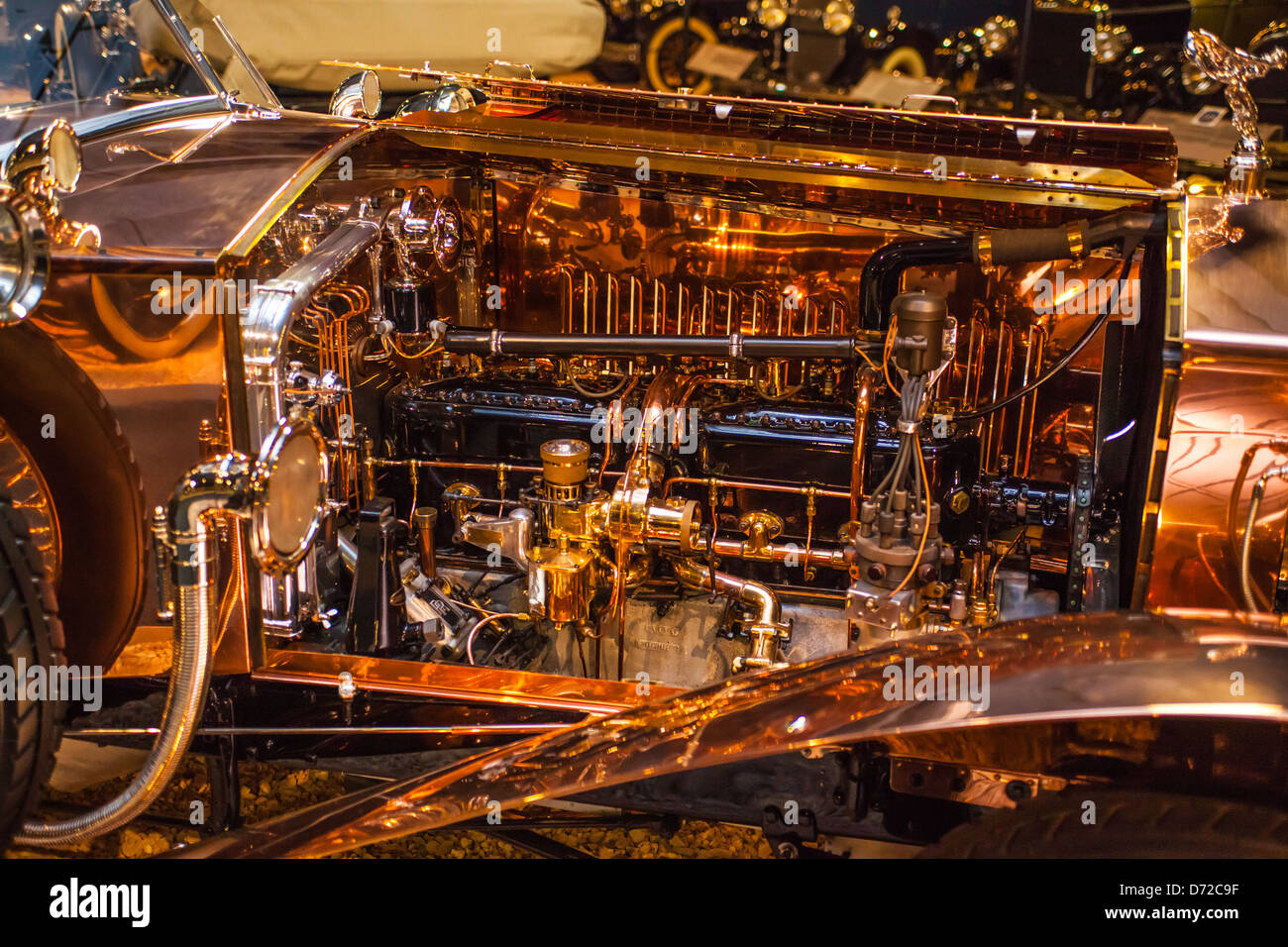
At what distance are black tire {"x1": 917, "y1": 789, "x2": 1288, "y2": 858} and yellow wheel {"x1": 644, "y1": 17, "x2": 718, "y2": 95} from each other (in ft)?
19.7

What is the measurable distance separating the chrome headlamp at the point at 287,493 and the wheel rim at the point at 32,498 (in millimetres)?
367

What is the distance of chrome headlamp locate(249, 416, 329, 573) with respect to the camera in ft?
5.65

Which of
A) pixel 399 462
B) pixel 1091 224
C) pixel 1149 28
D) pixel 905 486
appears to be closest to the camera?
pixel 1091 224

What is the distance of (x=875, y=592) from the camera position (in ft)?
6.99

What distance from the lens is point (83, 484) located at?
192 centimetres

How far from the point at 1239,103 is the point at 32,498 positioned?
241 cm

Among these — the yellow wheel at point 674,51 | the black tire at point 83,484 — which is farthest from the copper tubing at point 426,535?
the yellow wheel at point 674,51

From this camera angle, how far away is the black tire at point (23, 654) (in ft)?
5.44

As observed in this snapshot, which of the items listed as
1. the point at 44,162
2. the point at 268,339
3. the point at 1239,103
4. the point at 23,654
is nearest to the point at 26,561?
the point at 23,654

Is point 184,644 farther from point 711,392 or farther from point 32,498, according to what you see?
point 711,392

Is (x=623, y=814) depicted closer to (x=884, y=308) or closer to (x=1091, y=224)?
(x=884, y=308)
